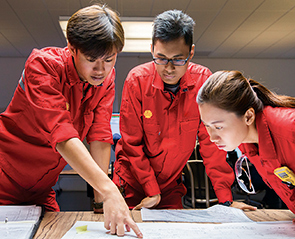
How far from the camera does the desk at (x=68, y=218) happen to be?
978mm

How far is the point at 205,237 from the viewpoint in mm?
951

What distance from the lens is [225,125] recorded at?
3.85 ft

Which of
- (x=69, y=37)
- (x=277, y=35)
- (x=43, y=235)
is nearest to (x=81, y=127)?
(x=69, y=37)

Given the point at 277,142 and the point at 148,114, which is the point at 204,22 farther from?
the point at 277,142

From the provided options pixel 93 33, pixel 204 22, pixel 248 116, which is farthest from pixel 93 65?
pixel 204 22

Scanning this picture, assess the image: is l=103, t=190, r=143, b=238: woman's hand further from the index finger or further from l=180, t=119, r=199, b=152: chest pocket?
l=180, t=119, r=199, b=152: chest pocket

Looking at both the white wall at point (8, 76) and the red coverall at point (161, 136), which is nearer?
the red coverall at point (161, 136)

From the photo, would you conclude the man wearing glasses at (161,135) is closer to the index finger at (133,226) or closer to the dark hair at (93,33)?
the dark hair at (93,33)

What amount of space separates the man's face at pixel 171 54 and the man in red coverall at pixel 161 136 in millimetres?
12

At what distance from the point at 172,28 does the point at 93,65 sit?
0.47 m

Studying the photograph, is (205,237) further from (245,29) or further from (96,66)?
(245,29)

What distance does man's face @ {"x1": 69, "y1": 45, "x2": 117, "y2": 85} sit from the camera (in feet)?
3.67

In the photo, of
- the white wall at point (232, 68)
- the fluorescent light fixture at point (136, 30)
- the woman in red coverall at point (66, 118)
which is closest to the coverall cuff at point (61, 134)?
the woman in red coverall at point (66, 118)

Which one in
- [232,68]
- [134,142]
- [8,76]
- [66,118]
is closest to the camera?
[66,118]
